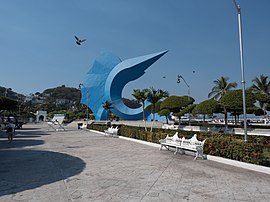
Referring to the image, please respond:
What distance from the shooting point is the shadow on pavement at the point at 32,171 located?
17.3ft

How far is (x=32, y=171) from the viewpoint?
6.68 meters

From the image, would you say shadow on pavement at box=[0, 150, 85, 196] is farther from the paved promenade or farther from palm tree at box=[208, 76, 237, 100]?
palm tree at box=[208, 76, 237, 100]

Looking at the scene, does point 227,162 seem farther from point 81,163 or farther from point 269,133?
point 269,133

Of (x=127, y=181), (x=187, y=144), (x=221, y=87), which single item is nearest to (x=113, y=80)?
(x=221, y=87)

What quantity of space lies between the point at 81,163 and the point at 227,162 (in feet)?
16.1

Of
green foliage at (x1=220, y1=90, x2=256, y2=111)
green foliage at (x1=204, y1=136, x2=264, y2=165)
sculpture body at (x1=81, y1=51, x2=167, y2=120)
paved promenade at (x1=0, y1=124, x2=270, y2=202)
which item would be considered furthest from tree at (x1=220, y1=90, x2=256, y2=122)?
sculpture body at (x1=81, y1=51, x2=167, y2=120)

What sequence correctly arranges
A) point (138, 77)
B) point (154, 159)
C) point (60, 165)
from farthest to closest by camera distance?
point (138, 77) < point (154, 159) < point (60, 165)

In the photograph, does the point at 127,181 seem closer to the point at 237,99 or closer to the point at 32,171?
the point at 32,171

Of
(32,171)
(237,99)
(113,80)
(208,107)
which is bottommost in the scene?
(32,171)

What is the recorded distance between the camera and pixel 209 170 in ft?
22.1

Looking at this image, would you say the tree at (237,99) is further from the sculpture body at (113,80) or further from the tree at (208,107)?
the sculpture body at (113,80)

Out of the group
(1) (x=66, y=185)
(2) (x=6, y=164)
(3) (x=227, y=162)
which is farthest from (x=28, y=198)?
(3) (x=227, y=162)

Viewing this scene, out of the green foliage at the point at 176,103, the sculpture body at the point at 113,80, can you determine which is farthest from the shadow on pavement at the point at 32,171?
the sculpture body at the point at 113,80

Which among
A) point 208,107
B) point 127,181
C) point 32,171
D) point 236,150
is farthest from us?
point 208,107
